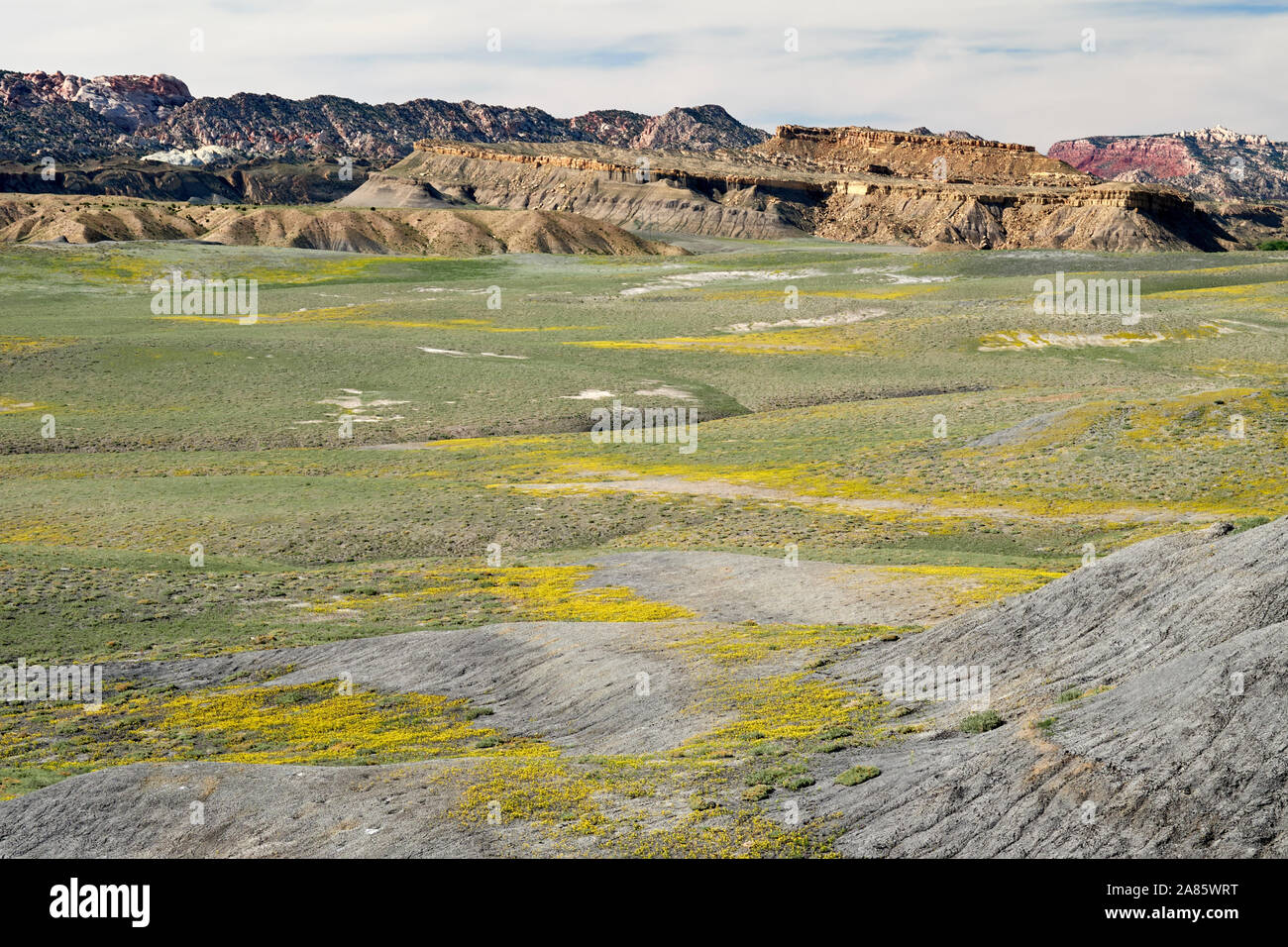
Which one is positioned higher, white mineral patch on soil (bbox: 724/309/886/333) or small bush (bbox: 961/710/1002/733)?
white mineral patch on soil (bbox: 724/309/886/333)

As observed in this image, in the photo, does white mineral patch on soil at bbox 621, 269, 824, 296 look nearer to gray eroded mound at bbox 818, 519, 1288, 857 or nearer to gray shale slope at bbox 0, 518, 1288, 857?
gray shale slope at bbox 0, 518, 1288, 857

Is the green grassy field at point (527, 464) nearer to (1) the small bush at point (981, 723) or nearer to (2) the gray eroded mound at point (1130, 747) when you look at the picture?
(2) the gray eroded mound at point (1130, 747)

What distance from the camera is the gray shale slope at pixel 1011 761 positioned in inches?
527

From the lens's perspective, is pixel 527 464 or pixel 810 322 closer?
pixel 527 464

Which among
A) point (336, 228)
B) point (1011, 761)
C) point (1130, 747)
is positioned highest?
point (336, 228)

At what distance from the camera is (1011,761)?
49.0ft

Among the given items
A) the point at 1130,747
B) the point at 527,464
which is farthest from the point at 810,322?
the point at 1130,747

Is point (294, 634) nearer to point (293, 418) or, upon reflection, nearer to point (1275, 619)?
point (1275, 619)

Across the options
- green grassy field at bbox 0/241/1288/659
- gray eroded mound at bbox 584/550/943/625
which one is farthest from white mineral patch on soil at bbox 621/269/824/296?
gray eroded mound at bbox 584/550/943/625

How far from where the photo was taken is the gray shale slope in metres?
13.4

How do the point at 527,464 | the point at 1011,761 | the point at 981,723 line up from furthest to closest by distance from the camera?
the point at 527,464 → the point at 981,723 → the point at 1011,761

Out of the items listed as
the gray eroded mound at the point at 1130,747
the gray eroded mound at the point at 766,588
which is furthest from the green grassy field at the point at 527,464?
the gray eroded mound at the point at 1130,747

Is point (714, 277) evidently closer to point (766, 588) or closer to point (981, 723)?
point (766, 588)

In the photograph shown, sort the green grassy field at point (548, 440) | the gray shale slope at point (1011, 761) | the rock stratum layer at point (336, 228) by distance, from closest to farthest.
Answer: the gray shale slope at point (1011, 761) < the green grassy field at point (548, 440) < the rock stratum layer at point (336, 228)
